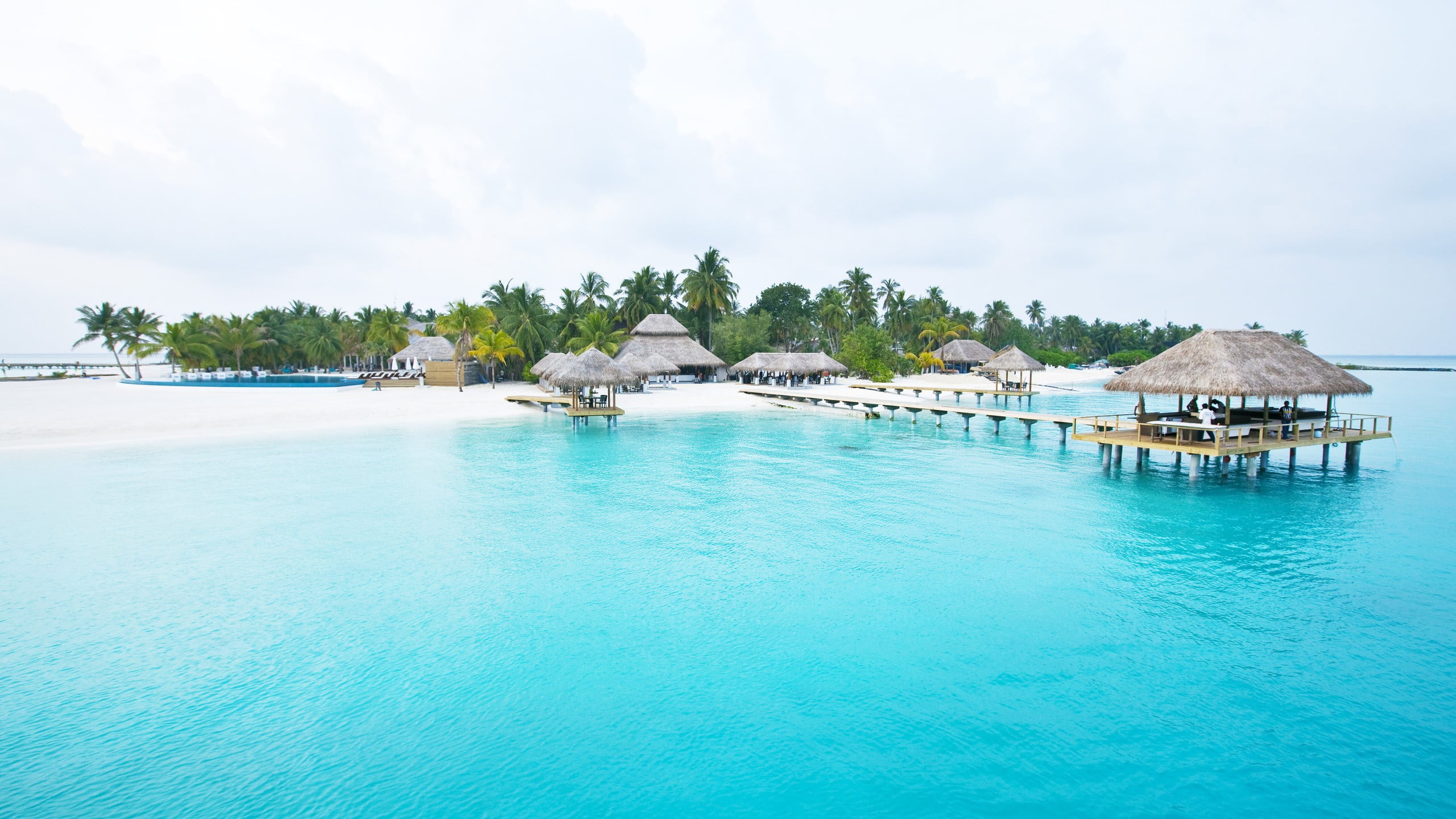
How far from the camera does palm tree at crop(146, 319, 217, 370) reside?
47.3 metres

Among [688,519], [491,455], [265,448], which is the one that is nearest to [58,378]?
[265,448]

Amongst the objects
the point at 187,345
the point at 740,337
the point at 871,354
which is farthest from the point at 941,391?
the point at 187,345

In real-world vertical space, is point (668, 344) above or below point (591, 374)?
above

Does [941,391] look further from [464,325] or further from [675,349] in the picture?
[464,325]

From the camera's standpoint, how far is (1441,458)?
21141 millimetres

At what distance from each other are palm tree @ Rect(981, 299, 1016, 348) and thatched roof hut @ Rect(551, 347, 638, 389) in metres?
63.0

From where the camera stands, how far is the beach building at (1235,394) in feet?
53.7

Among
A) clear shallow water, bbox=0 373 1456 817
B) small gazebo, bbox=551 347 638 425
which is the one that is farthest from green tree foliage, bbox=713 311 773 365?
clear shallow water, bbox=0 373 1456 817

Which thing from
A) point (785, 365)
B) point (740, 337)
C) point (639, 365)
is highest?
point (740, 337)

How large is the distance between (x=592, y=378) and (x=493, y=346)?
18291 millimetres

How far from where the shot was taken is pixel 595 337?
1748 inches

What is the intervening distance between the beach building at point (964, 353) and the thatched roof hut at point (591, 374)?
4214cm

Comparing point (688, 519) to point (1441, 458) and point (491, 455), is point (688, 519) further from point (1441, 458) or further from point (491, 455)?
point (1441, 458)

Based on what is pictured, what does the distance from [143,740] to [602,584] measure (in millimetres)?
5123
